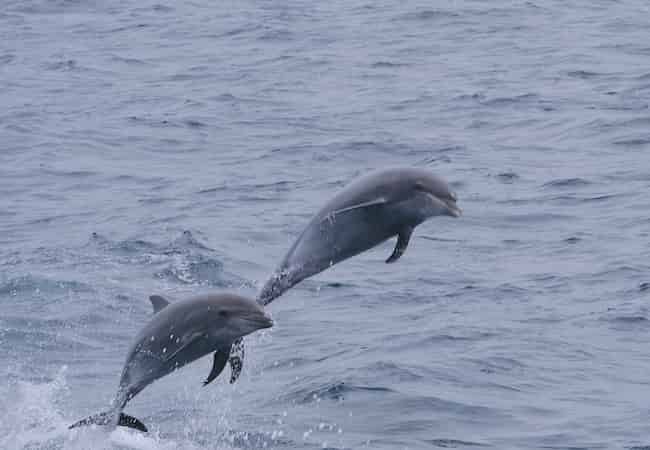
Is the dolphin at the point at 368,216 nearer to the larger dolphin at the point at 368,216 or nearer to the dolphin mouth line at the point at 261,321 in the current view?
the larger dolphin at the point at 368,216

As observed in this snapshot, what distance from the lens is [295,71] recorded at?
106 ft

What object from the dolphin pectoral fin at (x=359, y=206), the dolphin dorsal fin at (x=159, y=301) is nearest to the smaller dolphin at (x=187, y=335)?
the dolphin dorsal fin at (x=159, y=301)

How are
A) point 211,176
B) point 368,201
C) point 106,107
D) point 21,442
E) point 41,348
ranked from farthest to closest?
point 106,107, point 211,176, point 41,348, point 21,442, point 368,201

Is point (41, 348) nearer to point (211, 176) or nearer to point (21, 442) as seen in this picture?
point (21, 442)

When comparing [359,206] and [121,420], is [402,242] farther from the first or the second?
[121,420]

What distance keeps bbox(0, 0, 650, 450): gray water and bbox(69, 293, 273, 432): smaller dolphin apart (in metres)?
3.94

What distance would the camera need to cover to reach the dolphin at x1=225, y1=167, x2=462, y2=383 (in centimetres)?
944

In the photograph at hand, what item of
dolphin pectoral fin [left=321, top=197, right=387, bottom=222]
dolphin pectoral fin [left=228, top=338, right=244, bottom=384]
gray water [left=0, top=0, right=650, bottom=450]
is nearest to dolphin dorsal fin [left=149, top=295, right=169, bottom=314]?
dolphin pectoral fin [left=228, top=338, right=244, bottom=384]

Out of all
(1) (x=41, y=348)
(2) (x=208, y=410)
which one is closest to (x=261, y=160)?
(1) (x=41, y=348)

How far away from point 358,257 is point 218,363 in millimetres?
9719

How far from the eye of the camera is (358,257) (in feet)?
63.6

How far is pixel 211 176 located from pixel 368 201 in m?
14.5

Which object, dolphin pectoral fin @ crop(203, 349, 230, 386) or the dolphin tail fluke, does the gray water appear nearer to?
the dolphin tail fluke

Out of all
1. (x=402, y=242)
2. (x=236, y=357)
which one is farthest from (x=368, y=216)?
(x=236, y=357)
